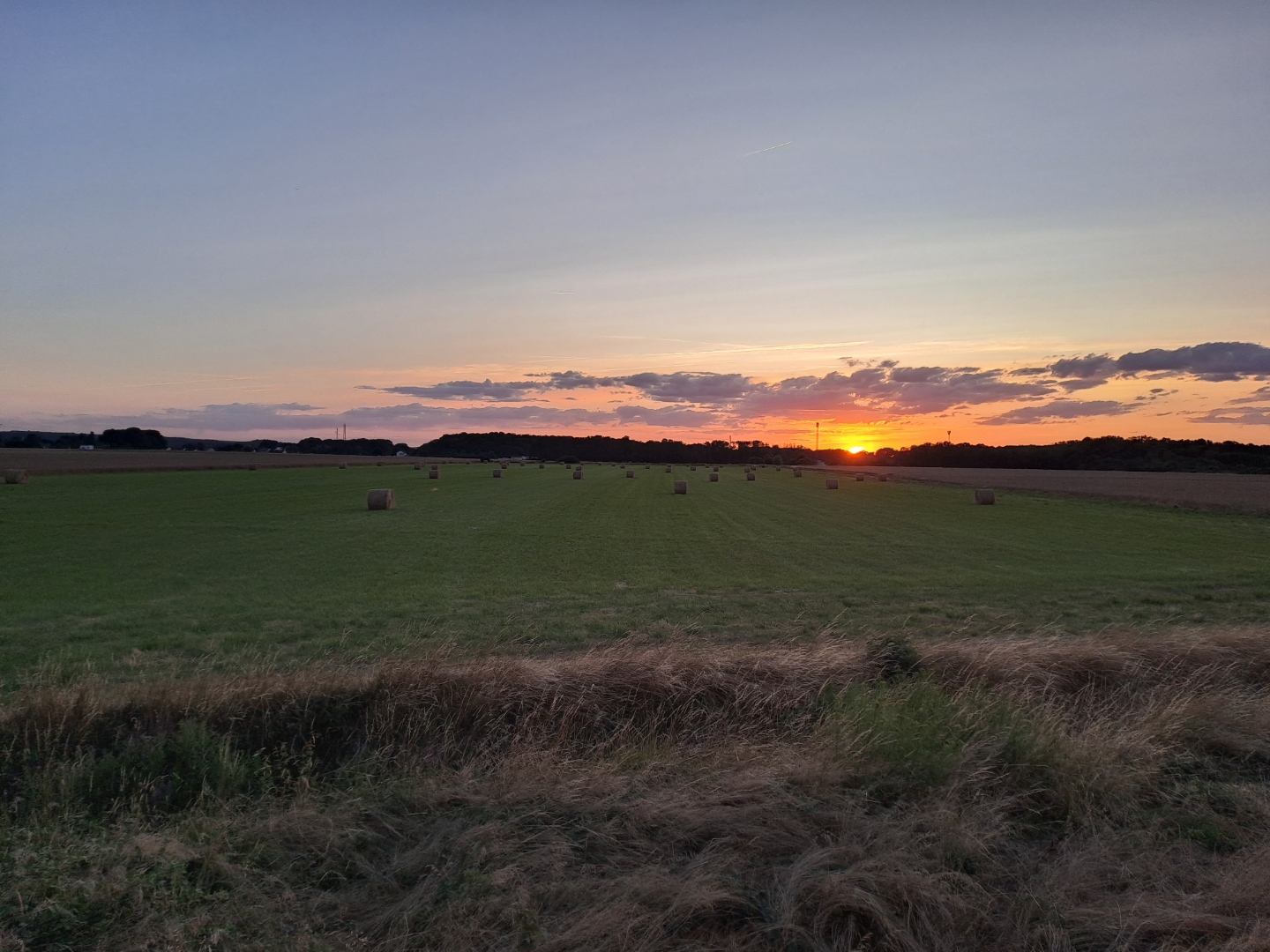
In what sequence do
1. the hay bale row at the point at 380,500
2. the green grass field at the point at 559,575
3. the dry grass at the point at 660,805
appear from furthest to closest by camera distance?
the hay bale row at the point at 380,500 < the green grass field at the point at 559,575 < the dry grass at the point at 660,805

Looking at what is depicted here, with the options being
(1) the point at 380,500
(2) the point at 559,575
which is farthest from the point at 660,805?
(1) the point at 380,500

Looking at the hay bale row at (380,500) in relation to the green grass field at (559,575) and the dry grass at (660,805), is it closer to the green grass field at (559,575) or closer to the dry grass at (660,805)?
the green grass field at (559,575)

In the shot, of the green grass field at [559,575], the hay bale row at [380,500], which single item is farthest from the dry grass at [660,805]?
the hay bale row at [380,500]

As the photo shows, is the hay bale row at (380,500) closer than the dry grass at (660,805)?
No

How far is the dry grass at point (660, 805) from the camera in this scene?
4.19m

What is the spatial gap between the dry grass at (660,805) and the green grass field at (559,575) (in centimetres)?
347

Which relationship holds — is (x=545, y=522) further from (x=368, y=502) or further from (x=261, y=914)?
(x=261, y=914)

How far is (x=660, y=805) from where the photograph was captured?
5.29m

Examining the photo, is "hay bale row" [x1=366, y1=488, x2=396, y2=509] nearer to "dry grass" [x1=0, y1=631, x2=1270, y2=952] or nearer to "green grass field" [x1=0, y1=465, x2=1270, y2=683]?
"green grass field" [x1=0, y1=465, x2=1270, y2=683]

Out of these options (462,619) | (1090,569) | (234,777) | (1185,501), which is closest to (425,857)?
(234,777)

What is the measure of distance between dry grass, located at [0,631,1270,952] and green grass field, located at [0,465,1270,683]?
11.4 ft

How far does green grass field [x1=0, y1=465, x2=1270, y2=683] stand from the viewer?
12.2m

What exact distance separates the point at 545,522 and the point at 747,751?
Answer: 81.8 ft

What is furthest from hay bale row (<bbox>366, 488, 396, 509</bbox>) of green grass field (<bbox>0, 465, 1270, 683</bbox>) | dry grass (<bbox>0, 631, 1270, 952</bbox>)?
dry grass (<bbox>0, 631, 1270, 952</bbox>)
